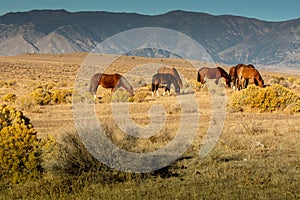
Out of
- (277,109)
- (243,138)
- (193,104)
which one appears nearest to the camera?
(243,138)

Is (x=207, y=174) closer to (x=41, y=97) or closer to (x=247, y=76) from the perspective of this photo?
(x=41, y=97)

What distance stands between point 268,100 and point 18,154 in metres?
14.3

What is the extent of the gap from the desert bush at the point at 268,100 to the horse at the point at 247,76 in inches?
216

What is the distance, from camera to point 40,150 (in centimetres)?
1011

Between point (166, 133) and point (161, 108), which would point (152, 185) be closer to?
point (166, 133)

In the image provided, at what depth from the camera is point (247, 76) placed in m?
28.7

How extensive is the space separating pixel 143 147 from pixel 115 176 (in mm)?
3022

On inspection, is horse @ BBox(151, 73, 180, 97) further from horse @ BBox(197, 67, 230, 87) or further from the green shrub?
the green shrub

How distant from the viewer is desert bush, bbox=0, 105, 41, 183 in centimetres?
969

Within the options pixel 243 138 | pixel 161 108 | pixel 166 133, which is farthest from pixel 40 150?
pixel 161 108

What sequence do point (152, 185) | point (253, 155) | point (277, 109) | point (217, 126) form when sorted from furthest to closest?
point (277, 109) → point (217, 126) → point (253, 155) → point (152, 185)

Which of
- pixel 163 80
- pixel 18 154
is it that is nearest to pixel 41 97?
pixel 163 80

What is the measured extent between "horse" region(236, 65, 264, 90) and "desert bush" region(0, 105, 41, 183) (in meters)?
19.5

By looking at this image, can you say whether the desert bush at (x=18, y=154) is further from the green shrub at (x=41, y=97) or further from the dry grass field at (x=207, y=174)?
the green shrub at (x=41, y=97)
